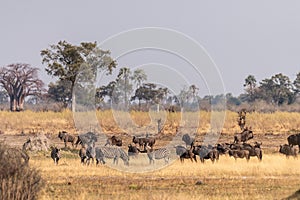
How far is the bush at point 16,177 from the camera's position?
45.4ft

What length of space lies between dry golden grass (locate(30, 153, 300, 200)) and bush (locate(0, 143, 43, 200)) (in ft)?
9.71

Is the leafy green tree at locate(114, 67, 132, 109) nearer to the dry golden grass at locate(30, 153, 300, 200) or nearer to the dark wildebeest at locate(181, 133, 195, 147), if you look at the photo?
the dark wildebeest at locate(181, 133, 195, 147)

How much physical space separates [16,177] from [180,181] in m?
9.78

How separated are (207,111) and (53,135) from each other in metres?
12.9

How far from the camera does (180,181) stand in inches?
907

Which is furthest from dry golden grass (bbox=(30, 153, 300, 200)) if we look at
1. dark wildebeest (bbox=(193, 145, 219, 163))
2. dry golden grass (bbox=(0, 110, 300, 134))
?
dry golden grass (bbox=(0, 110, 300, 134))

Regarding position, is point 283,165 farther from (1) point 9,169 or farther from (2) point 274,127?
(2) point 274,127

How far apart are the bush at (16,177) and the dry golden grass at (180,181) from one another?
2.96m

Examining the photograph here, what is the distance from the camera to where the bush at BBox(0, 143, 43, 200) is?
45.4 ft

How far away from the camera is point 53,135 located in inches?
1788

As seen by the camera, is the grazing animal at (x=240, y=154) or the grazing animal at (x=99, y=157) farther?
the grazing animal at (x=240, y=154)

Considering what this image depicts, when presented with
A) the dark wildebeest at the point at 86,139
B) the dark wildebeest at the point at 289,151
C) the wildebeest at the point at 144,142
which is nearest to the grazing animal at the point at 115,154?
the dark wildebeest at the point at 86,139

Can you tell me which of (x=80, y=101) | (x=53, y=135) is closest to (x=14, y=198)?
(x=53, y=135)

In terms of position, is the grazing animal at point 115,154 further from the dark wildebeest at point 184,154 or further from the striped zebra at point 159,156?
the dark wildebeest at point 184,154
